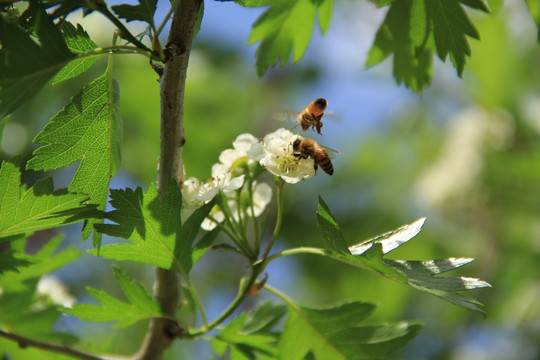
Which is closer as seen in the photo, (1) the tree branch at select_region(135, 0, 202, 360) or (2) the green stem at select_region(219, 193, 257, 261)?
(1) the tree branch at select_region(135, 0, 202, 360)

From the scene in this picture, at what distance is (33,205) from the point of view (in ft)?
2.96

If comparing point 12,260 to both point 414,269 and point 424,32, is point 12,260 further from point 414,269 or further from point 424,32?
point 424,32

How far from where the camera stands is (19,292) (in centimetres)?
125

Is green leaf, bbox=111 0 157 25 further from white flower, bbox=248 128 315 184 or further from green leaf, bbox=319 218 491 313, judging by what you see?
green leaf, bbox=319 218 491 313

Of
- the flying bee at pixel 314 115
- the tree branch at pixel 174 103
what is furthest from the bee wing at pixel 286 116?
the tree branch at pixel 174 103

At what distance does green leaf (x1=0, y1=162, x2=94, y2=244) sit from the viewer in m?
0.88

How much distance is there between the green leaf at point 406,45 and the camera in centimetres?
107

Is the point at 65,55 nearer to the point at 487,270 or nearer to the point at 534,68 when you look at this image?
the point at 487,270

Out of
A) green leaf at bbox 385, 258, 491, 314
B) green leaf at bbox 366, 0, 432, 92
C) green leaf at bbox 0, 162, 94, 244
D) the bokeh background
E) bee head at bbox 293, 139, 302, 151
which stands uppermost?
green leaf at bbox 366, 0, 432, 92

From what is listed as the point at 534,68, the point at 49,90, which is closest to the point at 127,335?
the point at 49,90

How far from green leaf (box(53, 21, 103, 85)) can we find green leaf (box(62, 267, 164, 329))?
1.23 ft

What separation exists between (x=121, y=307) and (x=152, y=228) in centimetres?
19

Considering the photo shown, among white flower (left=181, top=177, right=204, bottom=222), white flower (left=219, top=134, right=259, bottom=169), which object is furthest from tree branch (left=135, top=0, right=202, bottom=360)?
white flower (left=219, top=134, right=259, bottom=169)

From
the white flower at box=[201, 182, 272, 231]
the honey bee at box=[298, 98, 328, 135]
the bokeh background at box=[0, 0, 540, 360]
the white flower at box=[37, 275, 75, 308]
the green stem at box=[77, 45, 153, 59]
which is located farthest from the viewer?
the bokeh background at box=[0, 0, 540, 360]
